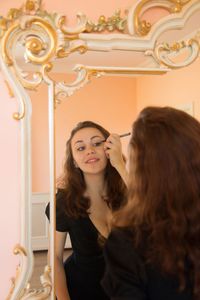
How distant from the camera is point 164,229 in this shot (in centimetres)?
55

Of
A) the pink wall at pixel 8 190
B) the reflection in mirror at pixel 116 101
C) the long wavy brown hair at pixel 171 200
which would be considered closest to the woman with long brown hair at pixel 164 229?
the long wavy brown hair at pixel 171 200

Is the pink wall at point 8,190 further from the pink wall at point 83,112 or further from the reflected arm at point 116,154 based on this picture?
the reflected arm at point 116,154

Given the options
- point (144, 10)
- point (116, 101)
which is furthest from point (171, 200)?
point (144, 10)

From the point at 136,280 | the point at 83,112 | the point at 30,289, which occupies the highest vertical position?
the point at 83,112

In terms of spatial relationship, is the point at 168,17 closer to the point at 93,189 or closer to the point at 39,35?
the point at 39,35

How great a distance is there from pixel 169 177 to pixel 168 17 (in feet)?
1.65

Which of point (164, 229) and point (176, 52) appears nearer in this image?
point (164, 229)

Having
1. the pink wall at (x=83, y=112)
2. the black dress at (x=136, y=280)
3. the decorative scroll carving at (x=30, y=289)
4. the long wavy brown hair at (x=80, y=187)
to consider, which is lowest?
the decorative scroll carving at (x=30, y=289)

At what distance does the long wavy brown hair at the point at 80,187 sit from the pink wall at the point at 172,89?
0.15 metres

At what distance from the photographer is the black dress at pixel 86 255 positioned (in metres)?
0.84

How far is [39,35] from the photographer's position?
0.81m

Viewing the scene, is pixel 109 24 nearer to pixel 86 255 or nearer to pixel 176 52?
pixel 176 52

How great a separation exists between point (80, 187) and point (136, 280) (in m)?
0.34

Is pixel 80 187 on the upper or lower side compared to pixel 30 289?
upper
